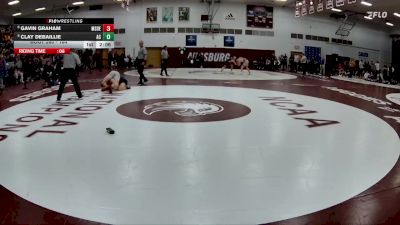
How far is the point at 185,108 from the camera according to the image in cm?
777

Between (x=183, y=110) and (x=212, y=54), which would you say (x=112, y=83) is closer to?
(x=183, y=110)

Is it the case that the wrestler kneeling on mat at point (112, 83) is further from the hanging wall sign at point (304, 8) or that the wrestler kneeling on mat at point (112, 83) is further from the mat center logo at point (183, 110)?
the hanging wall sign at point (304, 8)

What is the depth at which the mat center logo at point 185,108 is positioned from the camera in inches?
288

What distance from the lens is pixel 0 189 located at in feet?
10.9

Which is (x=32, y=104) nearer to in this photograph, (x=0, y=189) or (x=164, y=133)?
(x=164, y=133)

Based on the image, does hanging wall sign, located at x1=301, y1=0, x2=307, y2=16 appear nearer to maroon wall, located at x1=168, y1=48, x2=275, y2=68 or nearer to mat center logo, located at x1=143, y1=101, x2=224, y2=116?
maroon wall, located at x1=168, y1=48, x2=275, y2=68

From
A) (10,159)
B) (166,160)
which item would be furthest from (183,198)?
(10,159)

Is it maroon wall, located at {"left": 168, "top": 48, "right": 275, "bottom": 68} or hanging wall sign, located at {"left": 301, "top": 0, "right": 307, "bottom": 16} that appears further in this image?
maroon wall, located at {"left": 168, "top": 48, "right": 275, "bottom": 68}
